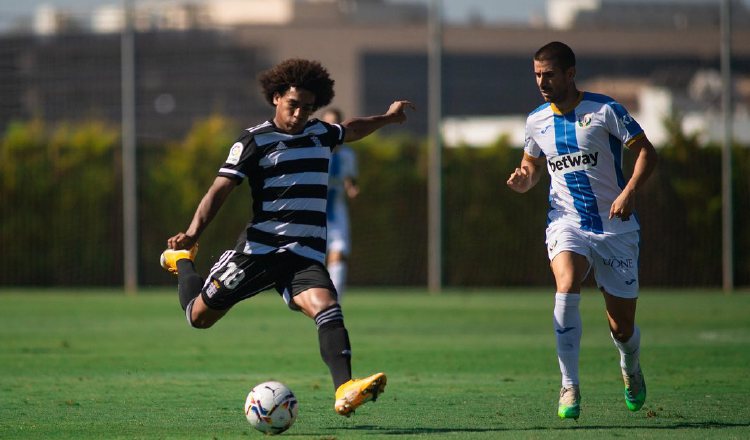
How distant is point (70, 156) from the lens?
26.0 metres

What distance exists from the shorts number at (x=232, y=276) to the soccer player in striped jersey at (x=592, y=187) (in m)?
1.98

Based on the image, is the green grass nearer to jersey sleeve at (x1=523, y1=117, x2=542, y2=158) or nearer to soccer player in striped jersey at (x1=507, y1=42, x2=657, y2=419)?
soccer player in striped jersey at (x1=507, y1=42, x2=657, y2=419)

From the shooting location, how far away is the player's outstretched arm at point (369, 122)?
27.9 ft

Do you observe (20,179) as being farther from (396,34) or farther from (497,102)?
(396,34)

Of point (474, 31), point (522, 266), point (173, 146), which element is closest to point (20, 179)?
point (173, 146)

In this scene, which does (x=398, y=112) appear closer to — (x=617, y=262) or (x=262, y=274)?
(x=262, y=274)

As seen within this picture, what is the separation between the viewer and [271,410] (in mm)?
7441

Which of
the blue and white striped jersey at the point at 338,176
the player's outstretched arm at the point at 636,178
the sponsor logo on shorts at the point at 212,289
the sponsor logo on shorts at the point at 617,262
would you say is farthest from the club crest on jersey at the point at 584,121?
the blue and white striped jersey at the point at 338,176

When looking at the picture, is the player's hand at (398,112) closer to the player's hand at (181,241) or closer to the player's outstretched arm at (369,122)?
the player's outstretched arm at (369,122)

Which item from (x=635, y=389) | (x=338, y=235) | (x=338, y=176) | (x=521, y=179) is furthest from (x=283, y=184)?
(x=338, y=235)

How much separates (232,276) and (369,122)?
4.77 feet

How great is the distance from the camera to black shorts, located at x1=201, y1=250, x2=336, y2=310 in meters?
8.05

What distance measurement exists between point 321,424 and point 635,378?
2.09 m

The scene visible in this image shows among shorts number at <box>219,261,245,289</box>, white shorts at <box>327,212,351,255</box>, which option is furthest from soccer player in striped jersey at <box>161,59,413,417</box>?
white shorts at <box>327,212,351,255</box>
